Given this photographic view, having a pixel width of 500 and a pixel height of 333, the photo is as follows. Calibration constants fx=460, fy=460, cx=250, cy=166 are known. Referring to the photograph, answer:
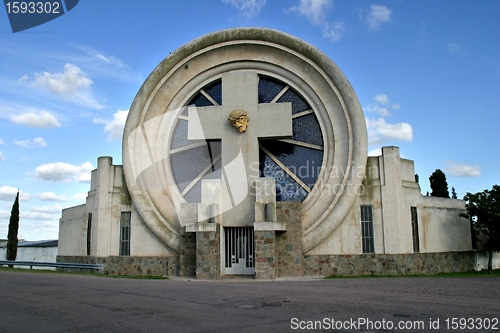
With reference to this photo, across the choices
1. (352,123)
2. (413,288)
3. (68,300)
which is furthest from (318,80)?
(68,300)

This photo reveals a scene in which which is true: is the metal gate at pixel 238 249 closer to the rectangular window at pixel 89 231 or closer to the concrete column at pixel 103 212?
the concrete column at pixel 103 212

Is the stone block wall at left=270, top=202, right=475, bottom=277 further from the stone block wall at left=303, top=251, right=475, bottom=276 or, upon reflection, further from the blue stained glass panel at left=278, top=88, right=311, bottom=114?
the blue stained glass panel at left=278, top=88, right=311, bottom=114

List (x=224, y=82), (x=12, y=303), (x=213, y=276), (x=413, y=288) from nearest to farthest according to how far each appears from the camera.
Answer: (x=12, y=303) → (x=413, y=288) → (x=213, y=276) → (x=224, y=82)

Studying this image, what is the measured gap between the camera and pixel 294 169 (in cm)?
1827

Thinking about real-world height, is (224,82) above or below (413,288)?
above

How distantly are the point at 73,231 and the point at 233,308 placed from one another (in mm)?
15557

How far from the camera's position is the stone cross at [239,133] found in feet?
56.9

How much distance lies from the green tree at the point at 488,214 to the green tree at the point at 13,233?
79.0ft

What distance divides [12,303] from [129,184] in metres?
9.88

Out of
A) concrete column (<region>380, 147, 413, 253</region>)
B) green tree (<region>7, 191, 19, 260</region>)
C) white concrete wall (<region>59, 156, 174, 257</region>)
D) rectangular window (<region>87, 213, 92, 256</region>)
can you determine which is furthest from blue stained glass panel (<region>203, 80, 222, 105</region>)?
green tree (<region>7, 191, 19, 260</region>)

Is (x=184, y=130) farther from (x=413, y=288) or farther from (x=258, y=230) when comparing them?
(x=413, y=288)

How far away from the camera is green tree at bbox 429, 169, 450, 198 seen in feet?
80.7

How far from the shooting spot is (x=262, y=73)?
18.9 meters


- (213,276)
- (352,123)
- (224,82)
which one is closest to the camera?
(213,276)
